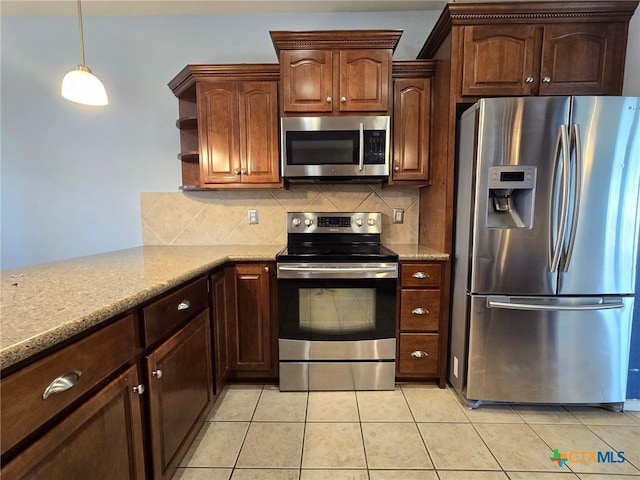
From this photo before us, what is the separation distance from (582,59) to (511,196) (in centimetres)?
96

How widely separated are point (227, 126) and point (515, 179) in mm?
1894

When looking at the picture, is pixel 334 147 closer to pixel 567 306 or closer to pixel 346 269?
pixel 346 269

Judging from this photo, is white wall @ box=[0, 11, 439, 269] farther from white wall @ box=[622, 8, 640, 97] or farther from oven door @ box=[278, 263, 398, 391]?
oven door @ box=[278, 263, 398, 391]

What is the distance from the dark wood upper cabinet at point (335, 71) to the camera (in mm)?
1922

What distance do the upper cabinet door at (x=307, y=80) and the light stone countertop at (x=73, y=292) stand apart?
3.89ft

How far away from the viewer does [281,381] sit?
6.37 feet

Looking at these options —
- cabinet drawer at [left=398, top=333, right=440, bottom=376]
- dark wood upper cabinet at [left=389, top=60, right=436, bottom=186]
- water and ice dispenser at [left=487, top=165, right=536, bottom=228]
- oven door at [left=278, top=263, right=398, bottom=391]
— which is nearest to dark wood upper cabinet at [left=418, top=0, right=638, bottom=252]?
dark wood upper cabinet at [left=389, top=60, right=436, bottom=186]

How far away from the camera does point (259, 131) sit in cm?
214

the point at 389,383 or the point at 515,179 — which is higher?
the point at 515,179

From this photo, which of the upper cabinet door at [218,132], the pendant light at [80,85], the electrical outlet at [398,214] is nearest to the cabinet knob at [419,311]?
the electrical outlet at [398,214]

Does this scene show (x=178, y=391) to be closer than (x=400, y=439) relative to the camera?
Yes

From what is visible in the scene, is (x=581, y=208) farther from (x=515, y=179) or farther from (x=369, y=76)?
(x=369, y=76)

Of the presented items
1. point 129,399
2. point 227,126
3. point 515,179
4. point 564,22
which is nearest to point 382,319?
point 515,179

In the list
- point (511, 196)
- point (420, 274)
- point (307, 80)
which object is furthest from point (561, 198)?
point (307, 80)
